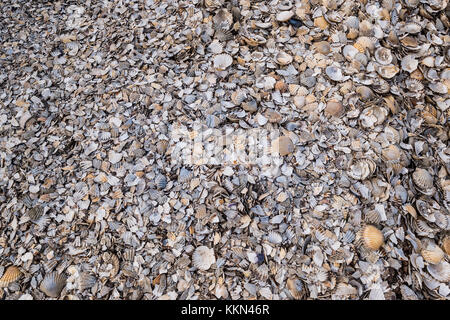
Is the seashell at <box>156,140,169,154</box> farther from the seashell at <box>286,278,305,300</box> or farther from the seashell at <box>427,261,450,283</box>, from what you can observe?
the seashell at <box>427,261,450,283</box>

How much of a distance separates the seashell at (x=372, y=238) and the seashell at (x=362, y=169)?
0.20 m

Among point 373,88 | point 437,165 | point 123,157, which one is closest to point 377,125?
point 373,88

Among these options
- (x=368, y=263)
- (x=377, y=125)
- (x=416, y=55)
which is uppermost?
(x=416, y=55)

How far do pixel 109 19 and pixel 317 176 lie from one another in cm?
146

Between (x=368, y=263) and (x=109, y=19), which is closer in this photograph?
(x=368, y=263)

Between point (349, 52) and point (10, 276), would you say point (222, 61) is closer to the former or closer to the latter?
point (349, 52)

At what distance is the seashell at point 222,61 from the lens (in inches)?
57.1

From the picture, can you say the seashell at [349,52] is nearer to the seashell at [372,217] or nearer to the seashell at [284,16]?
the seashell at [284,16]

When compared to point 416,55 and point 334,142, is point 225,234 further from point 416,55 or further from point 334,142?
point 416,55

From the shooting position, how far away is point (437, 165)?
124cm

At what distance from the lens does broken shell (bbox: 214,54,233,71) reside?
57.1 inches

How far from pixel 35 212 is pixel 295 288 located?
1.05 metres

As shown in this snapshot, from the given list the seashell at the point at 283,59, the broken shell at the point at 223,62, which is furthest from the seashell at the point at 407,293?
the broken shell at the point at 223,62

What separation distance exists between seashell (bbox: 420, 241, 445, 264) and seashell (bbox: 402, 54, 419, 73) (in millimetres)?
765
